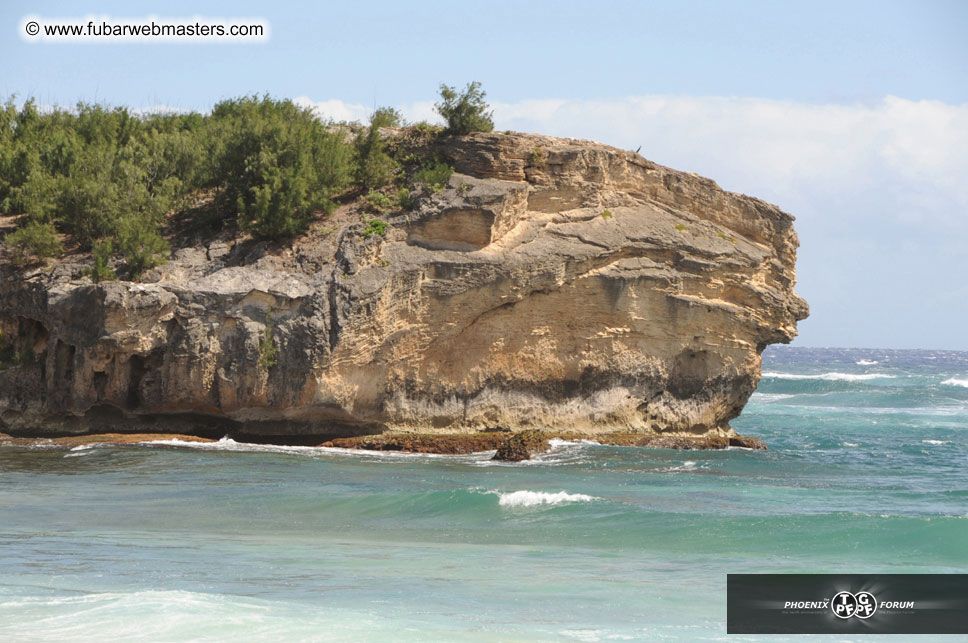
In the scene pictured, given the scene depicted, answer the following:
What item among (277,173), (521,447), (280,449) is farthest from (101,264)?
(521,447)

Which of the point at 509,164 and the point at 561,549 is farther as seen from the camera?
the point at 509,164

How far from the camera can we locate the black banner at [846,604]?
35.4 ft

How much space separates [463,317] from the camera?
24078mm

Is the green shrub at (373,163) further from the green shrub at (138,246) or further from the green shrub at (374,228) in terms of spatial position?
the green shrub at (138,246)

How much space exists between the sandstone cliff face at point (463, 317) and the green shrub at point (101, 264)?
1.51ft

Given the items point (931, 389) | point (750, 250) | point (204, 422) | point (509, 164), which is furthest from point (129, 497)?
point (931, 389)

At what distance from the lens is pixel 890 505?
61.4ft

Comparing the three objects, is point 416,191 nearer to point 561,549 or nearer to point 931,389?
point 561,549

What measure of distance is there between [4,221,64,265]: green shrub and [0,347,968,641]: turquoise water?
4.35 meters

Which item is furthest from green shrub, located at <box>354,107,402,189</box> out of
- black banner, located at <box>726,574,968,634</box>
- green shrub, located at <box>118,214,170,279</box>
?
black banner, located at <box>726,574,968,634</box>

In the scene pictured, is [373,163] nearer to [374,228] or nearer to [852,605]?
[374,228]

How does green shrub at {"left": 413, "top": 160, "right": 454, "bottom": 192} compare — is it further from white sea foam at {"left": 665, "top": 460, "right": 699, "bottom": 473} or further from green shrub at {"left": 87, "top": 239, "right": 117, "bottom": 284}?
white sea foam at {"left": 665, "top": 460, "right": 699, "bottom": 473}

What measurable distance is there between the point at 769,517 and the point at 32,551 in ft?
34.1

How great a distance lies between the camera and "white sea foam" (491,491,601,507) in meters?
17.6
